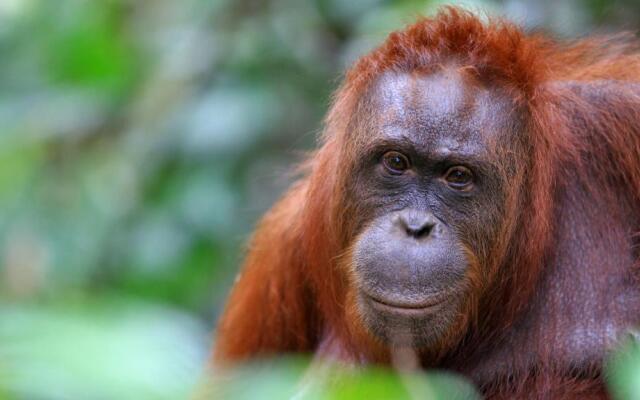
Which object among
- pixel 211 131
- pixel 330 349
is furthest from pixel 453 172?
pixel 211 131

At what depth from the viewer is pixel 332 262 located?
296 cm

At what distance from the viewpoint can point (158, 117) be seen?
14.6 ft

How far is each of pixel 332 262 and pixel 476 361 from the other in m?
0.54

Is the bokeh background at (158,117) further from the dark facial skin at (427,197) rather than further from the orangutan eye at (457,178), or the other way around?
the orangutan eye at (457,178)

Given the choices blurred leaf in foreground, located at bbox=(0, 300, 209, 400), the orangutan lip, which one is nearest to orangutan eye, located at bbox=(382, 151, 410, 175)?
the orangutan lip

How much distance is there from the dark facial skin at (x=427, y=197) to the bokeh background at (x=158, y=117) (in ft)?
4.13

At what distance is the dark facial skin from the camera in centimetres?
246

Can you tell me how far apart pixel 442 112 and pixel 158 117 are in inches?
85.8

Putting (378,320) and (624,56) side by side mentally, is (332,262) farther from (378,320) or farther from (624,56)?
(624,56)

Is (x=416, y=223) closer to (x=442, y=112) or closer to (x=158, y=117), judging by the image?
(x=442, y=112)

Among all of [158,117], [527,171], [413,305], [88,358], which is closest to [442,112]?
[527,171]

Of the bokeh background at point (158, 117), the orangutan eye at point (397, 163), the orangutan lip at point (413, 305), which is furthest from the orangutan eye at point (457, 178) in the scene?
the bokeh background at point (158, 117)

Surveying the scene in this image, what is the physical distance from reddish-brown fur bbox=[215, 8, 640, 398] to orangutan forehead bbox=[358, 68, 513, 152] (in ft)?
0.16

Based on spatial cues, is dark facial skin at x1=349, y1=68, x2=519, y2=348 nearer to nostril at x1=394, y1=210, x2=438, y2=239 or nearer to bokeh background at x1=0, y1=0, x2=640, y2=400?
nostril at x1=394, y1=210, x2=438, y2=239
